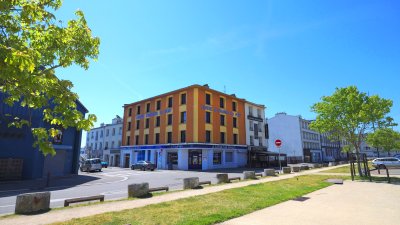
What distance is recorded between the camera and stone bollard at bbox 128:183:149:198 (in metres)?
11.0

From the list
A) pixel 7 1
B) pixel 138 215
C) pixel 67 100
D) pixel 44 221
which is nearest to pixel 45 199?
pixel 44 221

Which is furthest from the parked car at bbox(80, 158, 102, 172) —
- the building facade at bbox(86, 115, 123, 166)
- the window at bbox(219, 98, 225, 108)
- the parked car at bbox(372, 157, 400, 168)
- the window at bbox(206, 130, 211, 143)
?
the parked car at bbox(372, 157, 400, 168)

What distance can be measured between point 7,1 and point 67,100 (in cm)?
199

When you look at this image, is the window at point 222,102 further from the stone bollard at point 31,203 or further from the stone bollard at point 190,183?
the stone bollard at point 31,203

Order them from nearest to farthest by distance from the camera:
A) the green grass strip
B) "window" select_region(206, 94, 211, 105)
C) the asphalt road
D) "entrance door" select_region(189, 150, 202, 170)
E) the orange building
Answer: the green grass strip → the asphalt road → "entrance door" select_region(189, 150, 202, 170) → the orange building → "window" select_region(206, 94, 211, 105)

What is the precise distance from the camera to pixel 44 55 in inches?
220

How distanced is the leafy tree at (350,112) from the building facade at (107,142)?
4285cm

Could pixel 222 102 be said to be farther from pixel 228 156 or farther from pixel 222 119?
pixel 228 156

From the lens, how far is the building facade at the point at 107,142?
54.1m

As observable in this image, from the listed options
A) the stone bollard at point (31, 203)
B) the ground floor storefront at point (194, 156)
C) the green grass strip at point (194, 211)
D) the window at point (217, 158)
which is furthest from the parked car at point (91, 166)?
the green grass strip at point (194, 211)

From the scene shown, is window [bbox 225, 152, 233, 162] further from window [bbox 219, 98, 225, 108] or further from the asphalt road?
the asphalt road

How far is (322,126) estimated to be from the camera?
19750mm

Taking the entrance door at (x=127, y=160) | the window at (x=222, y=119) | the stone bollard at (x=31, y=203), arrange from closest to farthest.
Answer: the stone bollard at (x=31, y=203) → the window at (x=222, y=119) → the entrance door at (x=127, y=160)

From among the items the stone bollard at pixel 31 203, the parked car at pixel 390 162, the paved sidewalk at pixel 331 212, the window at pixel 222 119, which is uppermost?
the window at pixel 222 119
